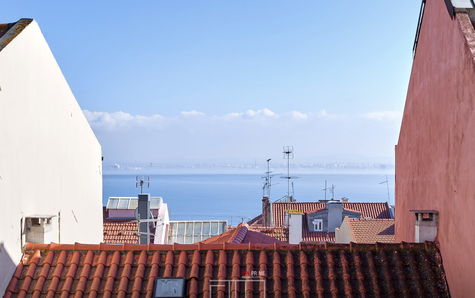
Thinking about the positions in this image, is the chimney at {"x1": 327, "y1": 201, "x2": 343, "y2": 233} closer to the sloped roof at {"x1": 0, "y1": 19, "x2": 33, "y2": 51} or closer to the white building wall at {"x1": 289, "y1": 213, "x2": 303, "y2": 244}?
the white building wall at {"x1": 289, "y1": 213, "x2": 303, "y2": 244}

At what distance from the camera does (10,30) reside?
744 centimetres

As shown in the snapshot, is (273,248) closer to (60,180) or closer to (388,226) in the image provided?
(60,180)

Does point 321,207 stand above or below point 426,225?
above

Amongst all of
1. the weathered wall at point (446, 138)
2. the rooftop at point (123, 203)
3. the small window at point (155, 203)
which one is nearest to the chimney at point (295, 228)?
the small window at point (155, 203)

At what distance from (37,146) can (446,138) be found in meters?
5.96

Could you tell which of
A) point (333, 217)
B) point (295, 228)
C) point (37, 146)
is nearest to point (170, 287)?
point (37, 146)

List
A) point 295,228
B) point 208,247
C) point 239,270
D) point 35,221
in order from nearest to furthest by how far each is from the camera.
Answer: point 239,270
point 208,247
point 35,221
point 295,228

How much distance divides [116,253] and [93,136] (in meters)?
5.10

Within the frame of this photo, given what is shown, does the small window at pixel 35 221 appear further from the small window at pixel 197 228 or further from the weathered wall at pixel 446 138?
the small window at pixel 197 228

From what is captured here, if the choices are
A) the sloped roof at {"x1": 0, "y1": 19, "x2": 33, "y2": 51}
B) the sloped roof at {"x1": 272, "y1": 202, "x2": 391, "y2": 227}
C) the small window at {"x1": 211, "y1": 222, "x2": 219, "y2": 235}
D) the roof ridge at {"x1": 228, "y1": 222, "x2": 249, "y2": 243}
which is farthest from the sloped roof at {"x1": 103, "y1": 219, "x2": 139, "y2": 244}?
the sloped roof at {"x1": 272, "y1": 202, "x2": 391, "y2": 227}

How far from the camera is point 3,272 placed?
6574 mm

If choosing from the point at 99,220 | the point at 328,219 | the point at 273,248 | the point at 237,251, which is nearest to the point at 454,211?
the point at 273,248

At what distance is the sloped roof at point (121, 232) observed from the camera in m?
21.9

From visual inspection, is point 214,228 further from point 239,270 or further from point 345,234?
point 239,270
